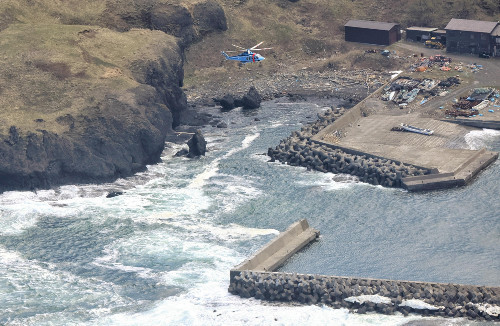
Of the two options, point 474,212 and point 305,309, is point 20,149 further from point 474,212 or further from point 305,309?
point 474,212

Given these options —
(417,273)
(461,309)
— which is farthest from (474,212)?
(461,309)

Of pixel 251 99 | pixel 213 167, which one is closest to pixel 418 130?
pixel 213 167

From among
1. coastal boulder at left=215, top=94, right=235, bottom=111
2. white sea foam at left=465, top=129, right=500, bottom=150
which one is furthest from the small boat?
coastal boulder at left=215, top=94, right=235, bottom=111

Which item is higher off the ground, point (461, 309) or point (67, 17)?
point (67, 17)

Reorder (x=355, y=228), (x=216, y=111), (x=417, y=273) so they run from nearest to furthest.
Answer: (x=417, y=273) < (x=355, y=228) < (x=216, y=111)

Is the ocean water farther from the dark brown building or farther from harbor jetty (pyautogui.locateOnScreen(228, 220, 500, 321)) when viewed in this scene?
the dark brown building

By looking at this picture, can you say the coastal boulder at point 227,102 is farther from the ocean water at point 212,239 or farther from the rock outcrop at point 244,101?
the ocean water at point 212,239

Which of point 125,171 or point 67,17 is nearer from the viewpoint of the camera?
point 125,171
